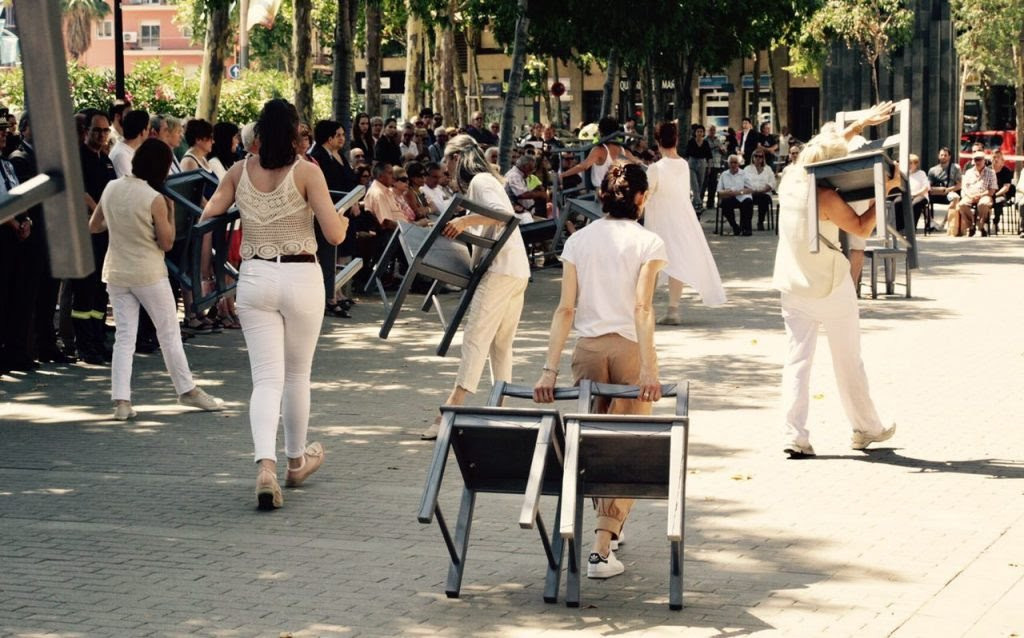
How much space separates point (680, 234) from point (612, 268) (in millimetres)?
8406

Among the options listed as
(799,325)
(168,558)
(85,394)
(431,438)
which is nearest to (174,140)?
(85,394)

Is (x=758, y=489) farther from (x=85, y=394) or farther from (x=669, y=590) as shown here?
(x=85, y=394)

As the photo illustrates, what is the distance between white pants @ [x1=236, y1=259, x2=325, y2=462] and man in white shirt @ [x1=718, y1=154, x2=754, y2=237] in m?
20.7

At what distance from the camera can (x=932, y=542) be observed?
664 cm

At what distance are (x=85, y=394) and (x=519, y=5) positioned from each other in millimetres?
14272

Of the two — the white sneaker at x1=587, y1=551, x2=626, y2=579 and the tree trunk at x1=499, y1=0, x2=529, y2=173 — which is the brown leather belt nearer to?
the white sneaker at x1=587, y1=551, x2=626, y2=579

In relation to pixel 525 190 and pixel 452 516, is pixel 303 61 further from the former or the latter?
pixel 452 516

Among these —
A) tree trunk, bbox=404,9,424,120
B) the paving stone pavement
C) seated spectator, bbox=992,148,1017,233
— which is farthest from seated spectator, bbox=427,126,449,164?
tree trunk, bbox=404,9,424,120

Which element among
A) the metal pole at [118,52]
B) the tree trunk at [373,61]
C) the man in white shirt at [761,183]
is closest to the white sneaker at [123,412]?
the metal pole at [118,52]

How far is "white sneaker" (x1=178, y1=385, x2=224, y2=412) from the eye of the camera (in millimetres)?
10258

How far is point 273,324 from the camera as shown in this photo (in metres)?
7.46

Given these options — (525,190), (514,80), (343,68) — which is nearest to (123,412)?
(343,68)

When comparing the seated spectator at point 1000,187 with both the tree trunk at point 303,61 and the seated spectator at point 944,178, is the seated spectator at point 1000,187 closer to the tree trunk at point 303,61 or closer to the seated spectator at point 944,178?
the seated spectator at point 944,178

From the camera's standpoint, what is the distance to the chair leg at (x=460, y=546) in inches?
227
